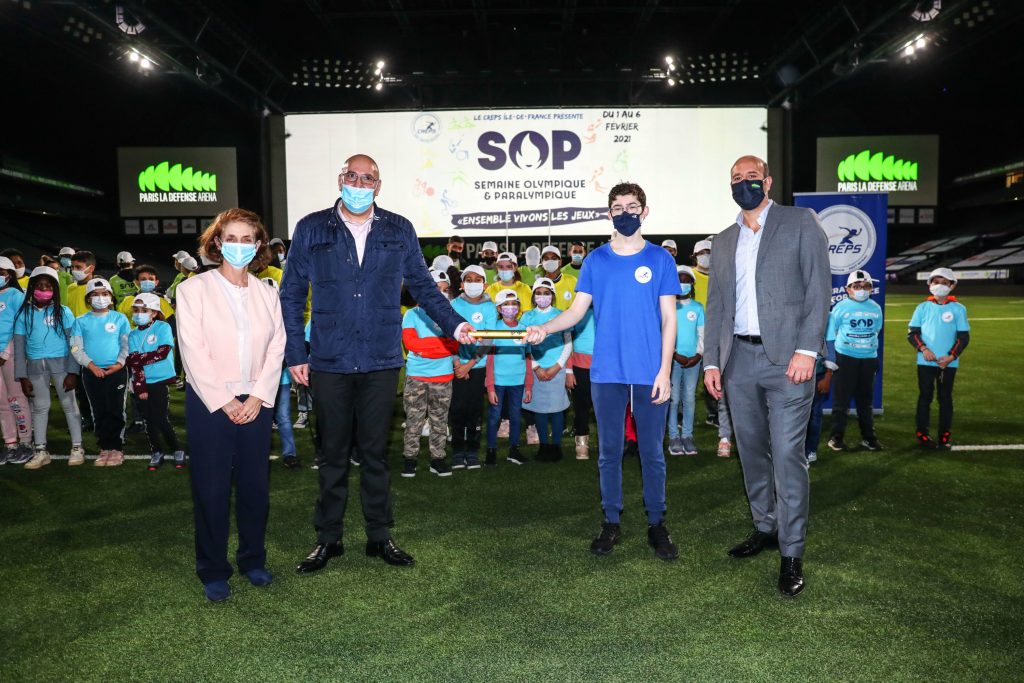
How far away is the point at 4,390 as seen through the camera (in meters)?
7.19

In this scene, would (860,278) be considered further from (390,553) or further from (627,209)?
(390,553)

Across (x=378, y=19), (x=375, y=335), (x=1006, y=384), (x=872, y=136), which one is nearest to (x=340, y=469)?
(x=375, y=335)

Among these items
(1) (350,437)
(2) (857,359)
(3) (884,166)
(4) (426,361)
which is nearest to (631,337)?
(1) (350,437)

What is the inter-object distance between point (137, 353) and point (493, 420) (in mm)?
3356

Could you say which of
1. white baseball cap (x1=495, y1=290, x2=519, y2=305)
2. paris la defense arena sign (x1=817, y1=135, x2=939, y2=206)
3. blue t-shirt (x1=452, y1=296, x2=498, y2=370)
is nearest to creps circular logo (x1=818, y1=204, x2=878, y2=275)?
white baseball cap (x1=495, y1=290, x2=519, y2=305)

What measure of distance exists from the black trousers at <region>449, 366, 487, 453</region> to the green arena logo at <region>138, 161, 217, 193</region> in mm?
14404

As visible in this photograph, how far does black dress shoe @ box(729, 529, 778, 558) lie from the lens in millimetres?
4453

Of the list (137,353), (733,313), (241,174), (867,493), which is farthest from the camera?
(241,174)

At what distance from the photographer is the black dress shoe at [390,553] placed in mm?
4375

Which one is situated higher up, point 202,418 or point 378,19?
point 378,19

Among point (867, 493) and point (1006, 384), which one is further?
point (1006, 384)

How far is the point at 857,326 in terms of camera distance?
748 centimetres

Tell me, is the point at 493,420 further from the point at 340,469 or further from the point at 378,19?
the point at 378,19

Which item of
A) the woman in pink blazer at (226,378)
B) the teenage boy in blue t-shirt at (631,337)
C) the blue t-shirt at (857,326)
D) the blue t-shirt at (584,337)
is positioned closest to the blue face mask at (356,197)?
the woman in pink blazer at (226,378)
